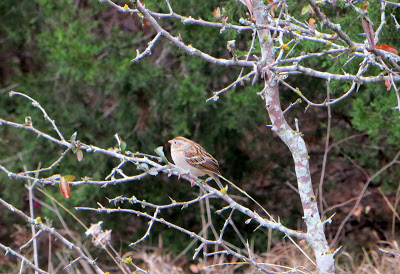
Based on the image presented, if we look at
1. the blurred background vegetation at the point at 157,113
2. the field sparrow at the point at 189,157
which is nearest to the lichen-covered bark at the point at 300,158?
the field sparrow at the point at 189,157

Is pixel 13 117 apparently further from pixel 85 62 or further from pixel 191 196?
pixel 191 196

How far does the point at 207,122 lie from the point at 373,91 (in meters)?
1.69

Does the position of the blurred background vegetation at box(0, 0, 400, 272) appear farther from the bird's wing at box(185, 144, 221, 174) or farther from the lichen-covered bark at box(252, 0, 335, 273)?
the lichen-covered bark at box(252, 0, 335, 273)

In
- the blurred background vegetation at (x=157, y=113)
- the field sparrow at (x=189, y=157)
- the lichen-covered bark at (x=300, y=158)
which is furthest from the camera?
the blurred background vegetation at (x=157, y=113)

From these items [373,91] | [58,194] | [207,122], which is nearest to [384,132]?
[373,91]

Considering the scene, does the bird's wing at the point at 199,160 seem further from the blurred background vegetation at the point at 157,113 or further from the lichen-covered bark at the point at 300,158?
the lichen-covered bark at the point at 300,158

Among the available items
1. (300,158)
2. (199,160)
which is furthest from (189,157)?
(300,158)

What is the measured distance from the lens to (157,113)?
6719mm

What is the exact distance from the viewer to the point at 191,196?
7211mm

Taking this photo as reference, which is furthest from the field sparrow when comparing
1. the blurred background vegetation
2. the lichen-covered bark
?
the lichen-covered bark

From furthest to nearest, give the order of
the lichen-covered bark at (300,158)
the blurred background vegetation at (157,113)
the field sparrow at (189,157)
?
the blurred background vegetation at (157,113)
the field sparrow at (189,157)
the lichen-covered bark at (300,158)

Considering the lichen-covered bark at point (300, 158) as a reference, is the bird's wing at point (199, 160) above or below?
below

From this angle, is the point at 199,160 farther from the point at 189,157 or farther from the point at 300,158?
the point at 300,158

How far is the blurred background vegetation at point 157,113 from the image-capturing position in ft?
20.5
